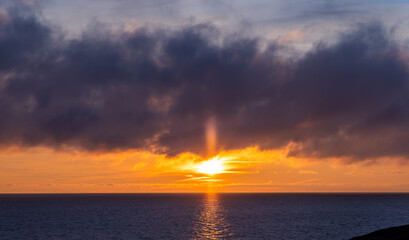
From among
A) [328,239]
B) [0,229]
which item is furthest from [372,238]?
[0,229]

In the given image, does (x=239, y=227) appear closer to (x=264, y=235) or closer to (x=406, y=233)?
(x=264, y=235)

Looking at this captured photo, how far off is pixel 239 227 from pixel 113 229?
1162 inches

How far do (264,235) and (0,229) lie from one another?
64631mm

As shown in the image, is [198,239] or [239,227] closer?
[198,239]

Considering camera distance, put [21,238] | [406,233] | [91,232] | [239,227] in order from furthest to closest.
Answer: [239,227] → [91,232] → [21,238] → [406,233]

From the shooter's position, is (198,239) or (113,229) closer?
(198,239)

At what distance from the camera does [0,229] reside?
10706 centimetres

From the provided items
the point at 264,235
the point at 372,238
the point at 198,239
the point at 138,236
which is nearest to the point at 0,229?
the point at 138,236

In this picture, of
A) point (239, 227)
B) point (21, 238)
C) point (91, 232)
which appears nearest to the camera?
point (21, 238)

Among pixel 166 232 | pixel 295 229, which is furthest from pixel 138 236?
A: pixel 295 229

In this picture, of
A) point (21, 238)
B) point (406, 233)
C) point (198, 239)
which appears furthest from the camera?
point (21, 238)

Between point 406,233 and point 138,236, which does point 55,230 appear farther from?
point 406,233

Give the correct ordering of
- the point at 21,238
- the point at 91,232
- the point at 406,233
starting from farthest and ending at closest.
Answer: the point at 91,232
the point at 21,238
the point at 406,233

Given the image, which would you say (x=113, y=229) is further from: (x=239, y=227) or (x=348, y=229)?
(x=348, y=229)
